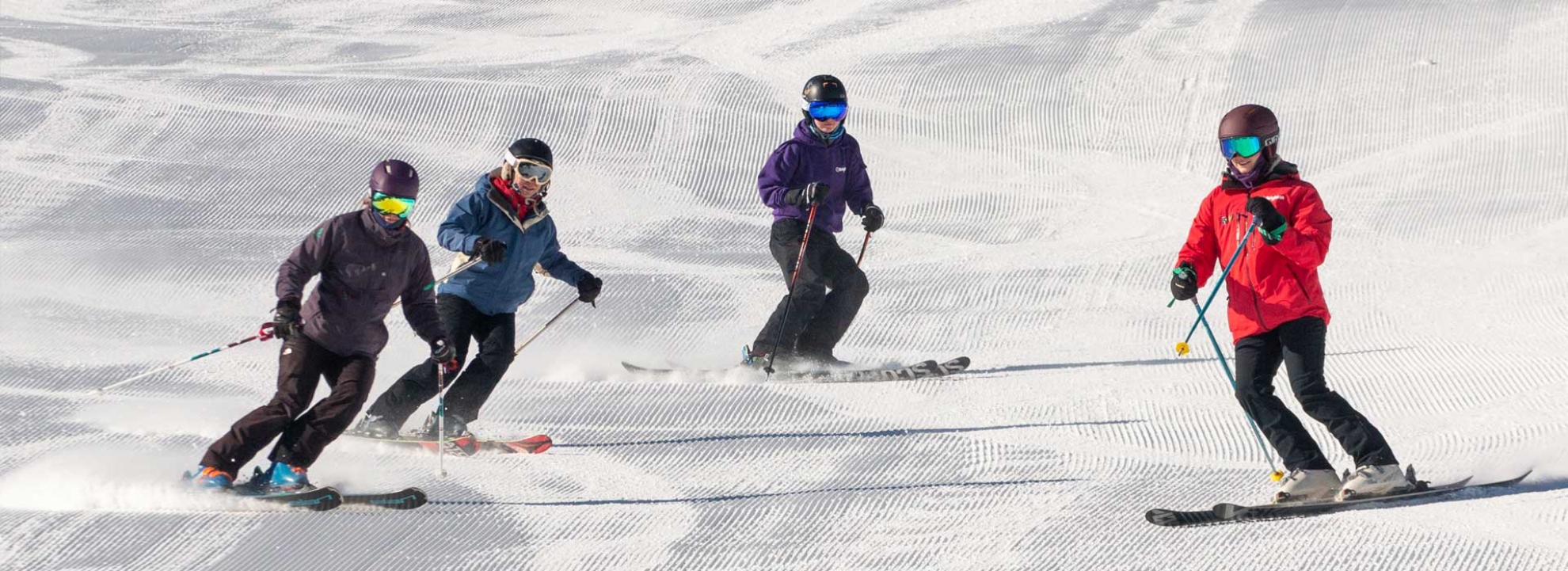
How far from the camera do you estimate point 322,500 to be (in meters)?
4.46

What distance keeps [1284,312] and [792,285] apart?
2.67 metres

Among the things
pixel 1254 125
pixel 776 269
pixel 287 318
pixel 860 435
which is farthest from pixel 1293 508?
pixel 776 269

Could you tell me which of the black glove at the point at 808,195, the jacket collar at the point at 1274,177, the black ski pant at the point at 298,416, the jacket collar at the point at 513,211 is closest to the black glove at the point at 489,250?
the jacket collar at the point at 513,211

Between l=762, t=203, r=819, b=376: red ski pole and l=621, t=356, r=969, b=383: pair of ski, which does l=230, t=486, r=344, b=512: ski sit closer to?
l=621, t=356, r=969, b=383: pair of ski

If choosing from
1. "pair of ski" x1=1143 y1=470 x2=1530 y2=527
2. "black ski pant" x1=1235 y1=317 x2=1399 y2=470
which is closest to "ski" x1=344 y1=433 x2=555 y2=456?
"pair of ski" x1=1143 y1=470 x2=1530 y2=527

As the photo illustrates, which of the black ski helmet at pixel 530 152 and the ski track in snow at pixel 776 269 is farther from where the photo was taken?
the black ski helmet at pixel 530 152

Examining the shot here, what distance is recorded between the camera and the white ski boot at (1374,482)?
172 inches

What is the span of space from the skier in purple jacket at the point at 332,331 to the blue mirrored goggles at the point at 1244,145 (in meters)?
2.36

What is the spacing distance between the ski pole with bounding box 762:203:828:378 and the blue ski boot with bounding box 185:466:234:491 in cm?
262

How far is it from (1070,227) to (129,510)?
6.17 m

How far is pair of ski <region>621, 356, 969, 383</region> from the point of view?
654 cm

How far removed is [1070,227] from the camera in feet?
30.7

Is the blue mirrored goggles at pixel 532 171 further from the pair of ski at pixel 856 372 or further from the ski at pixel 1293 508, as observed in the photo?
the ski at pixel 1293 508

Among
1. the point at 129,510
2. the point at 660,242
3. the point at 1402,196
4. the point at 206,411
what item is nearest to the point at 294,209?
the point at 660,242
